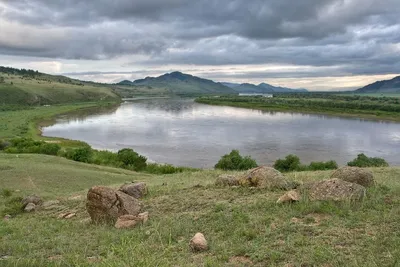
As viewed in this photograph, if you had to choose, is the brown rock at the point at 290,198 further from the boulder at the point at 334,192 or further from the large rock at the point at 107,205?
the large rock at the point at 107,205

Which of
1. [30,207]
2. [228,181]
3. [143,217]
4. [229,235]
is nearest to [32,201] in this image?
[30,207]

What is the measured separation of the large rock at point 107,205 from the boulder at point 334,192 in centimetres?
523

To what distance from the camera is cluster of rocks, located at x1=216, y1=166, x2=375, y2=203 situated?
10.2 metres

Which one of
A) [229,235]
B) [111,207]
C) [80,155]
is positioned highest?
[229,235]

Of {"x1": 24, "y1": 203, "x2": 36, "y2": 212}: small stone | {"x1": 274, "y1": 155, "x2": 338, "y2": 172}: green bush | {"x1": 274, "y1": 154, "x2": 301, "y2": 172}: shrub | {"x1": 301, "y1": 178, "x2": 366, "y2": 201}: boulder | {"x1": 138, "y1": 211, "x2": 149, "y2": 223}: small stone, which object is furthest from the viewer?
{"x1": 274, "y1": 154, "x2": 301, "y2": 172}: shrub

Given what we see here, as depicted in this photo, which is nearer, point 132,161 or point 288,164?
point 288,164

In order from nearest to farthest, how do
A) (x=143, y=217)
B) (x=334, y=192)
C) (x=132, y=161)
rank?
(x=334, y=192), (x=143, y=217), (x=132, y=161)

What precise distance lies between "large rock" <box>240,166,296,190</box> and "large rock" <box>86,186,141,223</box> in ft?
13.4

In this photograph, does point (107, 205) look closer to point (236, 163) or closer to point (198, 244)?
point (198, 244)

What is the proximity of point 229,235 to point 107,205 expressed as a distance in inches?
168

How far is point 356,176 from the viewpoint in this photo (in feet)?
40.3

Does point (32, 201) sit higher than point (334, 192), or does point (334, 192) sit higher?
point (334, 192)

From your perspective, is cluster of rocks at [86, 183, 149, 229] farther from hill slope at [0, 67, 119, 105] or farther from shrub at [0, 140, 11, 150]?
hill slope at [0, 67, 119, 105]

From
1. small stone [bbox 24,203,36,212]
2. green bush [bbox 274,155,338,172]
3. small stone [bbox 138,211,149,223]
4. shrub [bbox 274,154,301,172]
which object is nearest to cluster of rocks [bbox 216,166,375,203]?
small stone [bbox 138,211,149,223]
